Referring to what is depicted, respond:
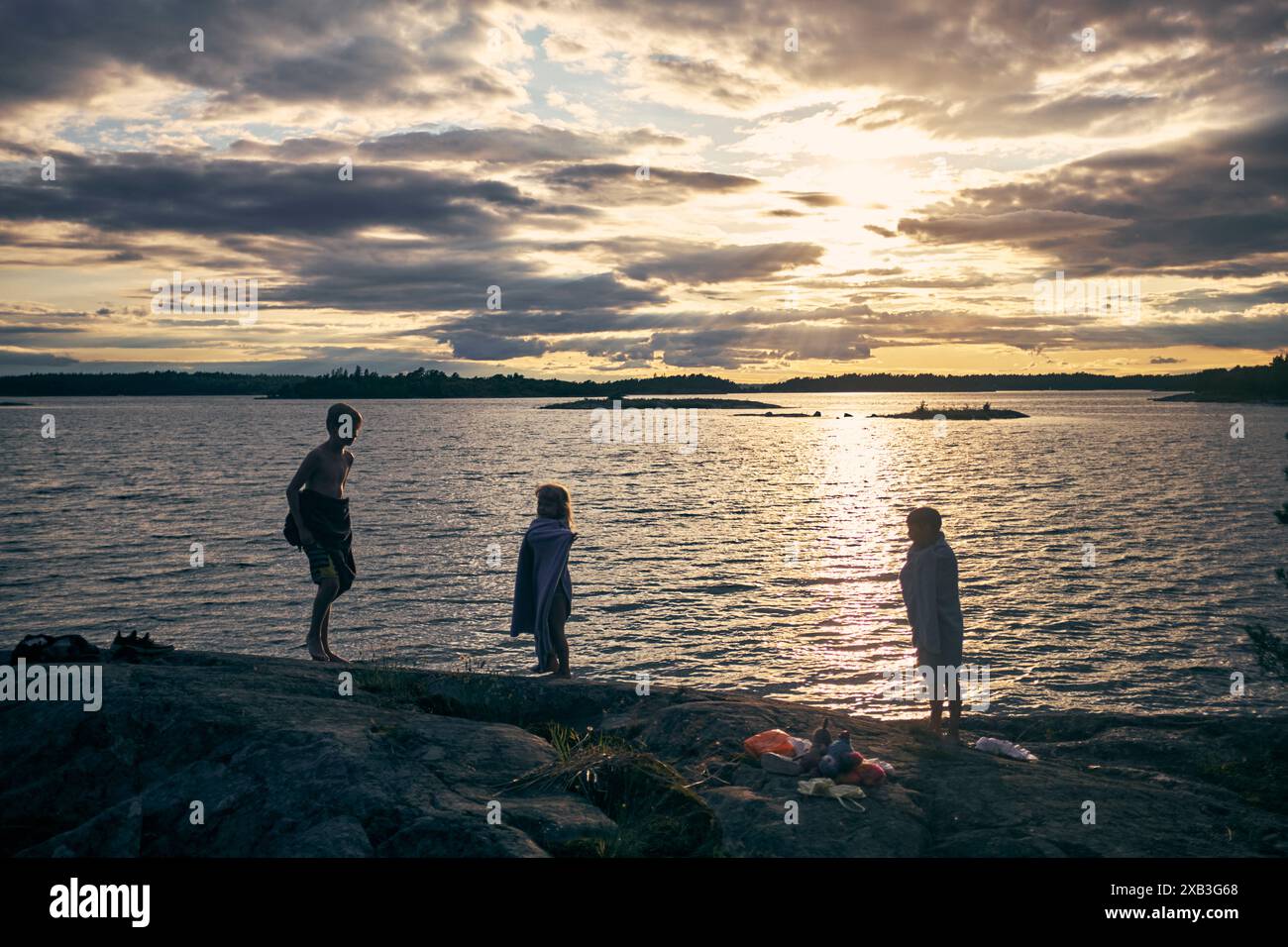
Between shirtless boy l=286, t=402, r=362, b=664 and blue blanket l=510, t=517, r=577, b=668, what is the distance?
2046mm

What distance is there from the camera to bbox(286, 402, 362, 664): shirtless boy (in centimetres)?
1014

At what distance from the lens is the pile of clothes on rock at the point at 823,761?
6922mm

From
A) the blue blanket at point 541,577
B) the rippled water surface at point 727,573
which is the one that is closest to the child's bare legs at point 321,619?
the blue blanket at point 541,577

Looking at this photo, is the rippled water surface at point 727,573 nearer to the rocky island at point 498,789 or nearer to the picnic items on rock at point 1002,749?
the picnic items on rock at point 1002,749

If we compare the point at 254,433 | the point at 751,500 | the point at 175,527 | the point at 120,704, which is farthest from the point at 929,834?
the point at 254,433

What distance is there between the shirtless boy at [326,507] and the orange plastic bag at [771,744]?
17.0ft

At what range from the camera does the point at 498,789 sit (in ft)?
20.6

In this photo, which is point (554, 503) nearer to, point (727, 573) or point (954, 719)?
point (954, 719)

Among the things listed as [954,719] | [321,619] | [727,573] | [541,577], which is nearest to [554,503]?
[541,577]

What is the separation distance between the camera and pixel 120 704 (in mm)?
6820

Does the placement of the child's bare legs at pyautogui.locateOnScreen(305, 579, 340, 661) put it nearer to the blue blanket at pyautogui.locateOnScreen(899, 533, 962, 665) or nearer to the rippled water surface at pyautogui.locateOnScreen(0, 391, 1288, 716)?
the rippled water surface at pyautogui.locateOnScreen(0, 391, 1288, 716)

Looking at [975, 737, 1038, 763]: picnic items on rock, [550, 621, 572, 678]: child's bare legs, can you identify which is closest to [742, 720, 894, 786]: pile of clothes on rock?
[975, 737, 1038, 763]: picnic items on rock

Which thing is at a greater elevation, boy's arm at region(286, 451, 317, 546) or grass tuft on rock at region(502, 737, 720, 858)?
boy's arm at region(286, 451, 317, 546)
